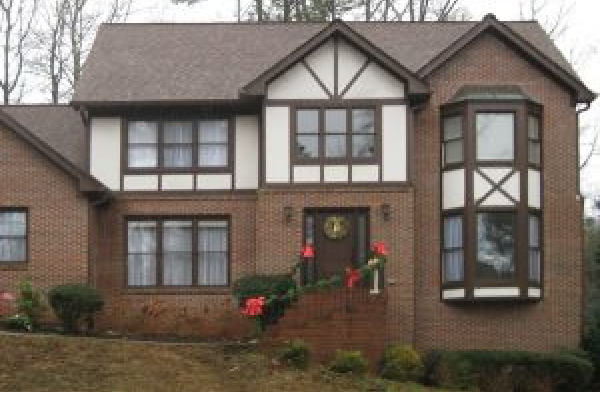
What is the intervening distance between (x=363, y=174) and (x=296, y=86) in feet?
8.68

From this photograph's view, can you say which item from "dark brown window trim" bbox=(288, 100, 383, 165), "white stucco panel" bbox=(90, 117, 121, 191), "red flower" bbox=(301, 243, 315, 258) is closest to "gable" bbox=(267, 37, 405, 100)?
"dark brown window trim" bbox=(288, 100, 383, 165)

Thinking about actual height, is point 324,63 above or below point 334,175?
above

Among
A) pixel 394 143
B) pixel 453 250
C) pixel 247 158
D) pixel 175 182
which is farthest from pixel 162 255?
pixel 453 250

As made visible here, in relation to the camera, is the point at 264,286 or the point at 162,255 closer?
the point at 264,286

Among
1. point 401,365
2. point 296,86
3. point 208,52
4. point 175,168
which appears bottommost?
point 401,365

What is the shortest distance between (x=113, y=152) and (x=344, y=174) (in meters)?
5.85

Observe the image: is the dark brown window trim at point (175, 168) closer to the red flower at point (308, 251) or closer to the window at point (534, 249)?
the red flower at point (308, 251)

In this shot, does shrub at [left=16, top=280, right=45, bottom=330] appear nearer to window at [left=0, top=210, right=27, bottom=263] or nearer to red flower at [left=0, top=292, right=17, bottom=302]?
red flower at [left=0, top=292, right=17, bottom=302]

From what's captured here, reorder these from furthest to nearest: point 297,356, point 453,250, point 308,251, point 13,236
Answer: point 13,236
point 453,250
point 308,251
point 297,356

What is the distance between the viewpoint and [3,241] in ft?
114

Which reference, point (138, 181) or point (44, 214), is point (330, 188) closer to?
point (138, 181)

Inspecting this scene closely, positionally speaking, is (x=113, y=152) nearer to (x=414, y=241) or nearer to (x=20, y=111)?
(x=20, y=111)

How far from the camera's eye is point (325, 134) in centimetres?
3403

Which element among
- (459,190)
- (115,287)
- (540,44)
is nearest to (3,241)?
(115,287)
